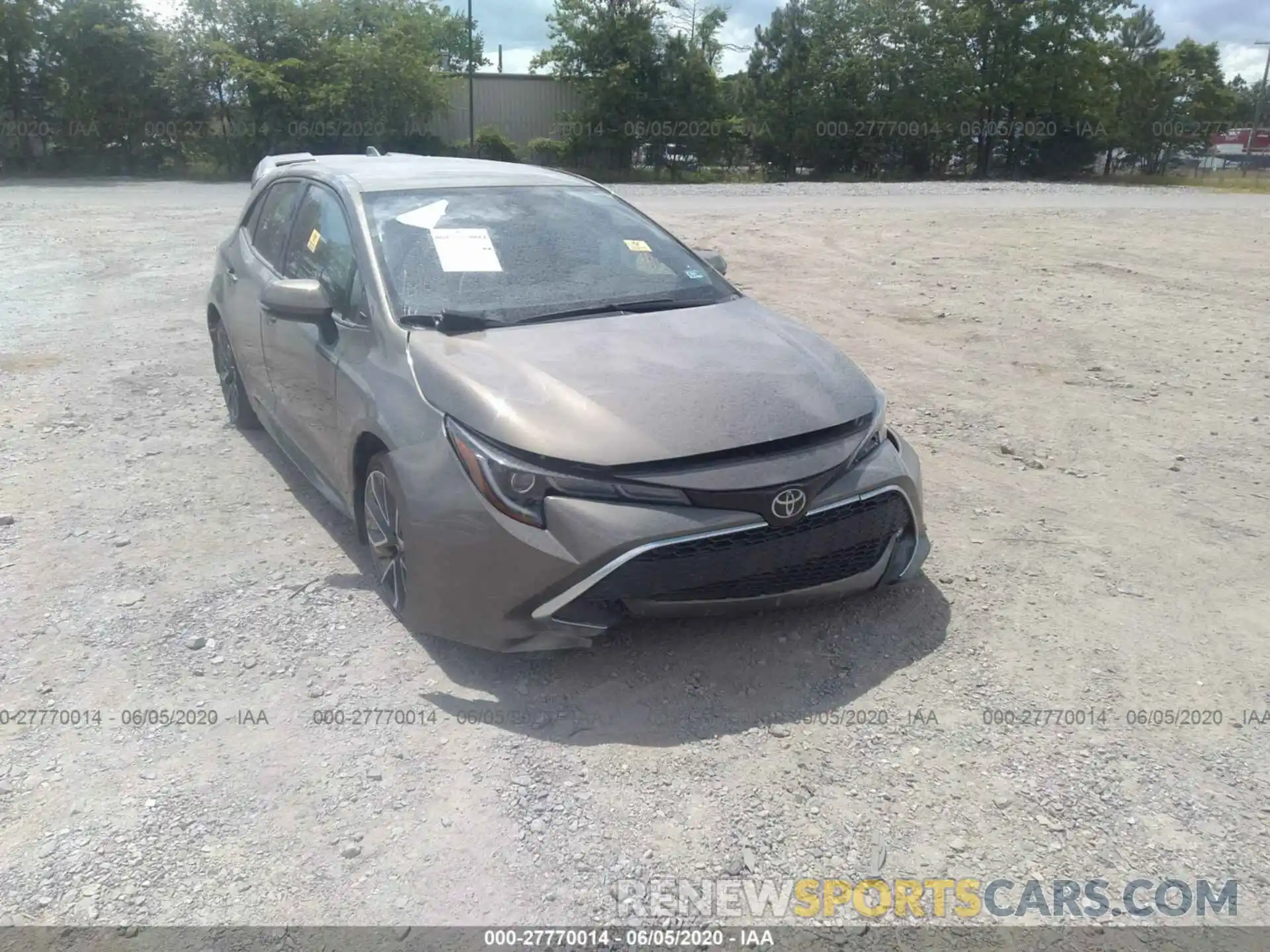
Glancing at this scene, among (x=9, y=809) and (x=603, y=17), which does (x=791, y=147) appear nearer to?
(x=603, y=17)

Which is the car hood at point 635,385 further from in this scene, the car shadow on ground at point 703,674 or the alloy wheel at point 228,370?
the alloy wheel at point 228,370

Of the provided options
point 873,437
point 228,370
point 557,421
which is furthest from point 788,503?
point 228,370

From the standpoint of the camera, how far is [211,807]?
9.41 feet

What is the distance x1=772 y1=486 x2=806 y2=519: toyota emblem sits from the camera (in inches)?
128

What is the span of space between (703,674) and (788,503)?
684 millimetres

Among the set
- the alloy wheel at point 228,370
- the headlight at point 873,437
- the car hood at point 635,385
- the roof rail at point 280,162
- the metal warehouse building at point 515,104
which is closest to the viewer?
the car hood at point 635,385

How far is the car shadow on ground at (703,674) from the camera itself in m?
3.24

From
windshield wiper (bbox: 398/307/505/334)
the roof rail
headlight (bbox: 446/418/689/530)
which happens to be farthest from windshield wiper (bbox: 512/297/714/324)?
the roof rail

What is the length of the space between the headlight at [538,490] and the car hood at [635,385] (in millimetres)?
61

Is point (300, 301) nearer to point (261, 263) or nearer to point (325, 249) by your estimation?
point (325, 249)

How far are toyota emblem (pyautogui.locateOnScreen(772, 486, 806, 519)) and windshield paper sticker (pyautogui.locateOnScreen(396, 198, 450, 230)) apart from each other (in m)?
2.04

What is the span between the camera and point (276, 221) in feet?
17.4

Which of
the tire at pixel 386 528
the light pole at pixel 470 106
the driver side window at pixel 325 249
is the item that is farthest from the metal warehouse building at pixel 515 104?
the tire at pixel 386 528

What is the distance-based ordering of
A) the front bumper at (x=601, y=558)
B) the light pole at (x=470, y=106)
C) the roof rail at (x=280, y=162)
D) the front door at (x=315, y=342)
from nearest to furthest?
1. the front bumper at (x=601, y=558)
2. the front door at (x=315, y=342)
3. the roof rail at (x=280, y=162)
4. the light pole at (x=470, y=106)
